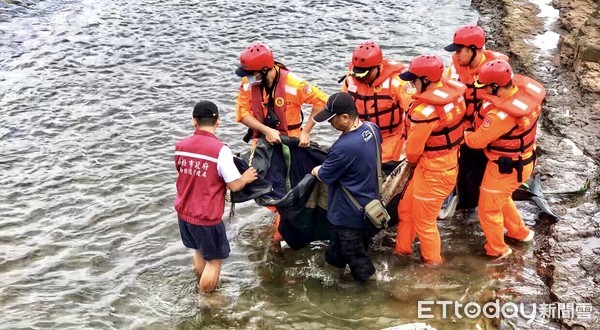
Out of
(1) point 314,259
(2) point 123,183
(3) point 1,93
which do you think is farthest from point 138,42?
(1) point 314,259

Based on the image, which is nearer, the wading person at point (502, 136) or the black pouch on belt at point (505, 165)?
the wading person at point (502, 136)

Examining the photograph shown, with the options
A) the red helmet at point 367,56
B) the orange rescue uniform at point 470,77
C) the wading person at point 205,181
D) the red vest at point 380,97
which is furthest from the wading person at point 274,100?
the orange rescue uniform at point 470,77

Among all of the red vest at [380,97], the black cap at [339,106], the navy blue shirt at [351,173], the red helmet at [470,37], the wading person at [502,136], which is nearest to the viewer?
the black cap at [339,106]

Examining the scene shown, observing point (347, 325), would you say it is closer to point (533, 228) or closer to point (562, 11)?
point (533, 228)

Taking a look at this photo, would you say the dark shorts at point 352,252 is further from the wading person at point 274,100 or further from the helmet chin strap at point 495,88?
the helmet chin strap at point 495,88

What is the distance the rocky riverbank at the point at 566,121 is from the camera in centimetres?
666

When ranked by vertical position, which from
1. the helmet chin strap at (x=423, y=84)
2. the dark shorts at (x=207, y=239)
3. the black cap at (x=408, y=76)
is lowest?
the dark shorts at (x=207, y=239)

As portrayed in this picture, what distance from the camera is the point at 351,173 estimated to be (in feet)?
19.9

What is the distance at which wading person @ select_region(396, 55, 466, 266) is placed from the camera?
628 cm

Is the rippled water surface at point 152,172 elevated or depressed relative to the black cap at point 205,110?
depressed

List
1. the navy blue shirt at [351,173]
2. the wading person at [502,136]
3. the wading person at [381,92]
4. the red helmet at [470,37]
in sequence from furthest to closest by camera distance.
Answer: the red helmet at [470,37] → the wading person at [381,92] → the wading person at [502,136] → the navy blue shirt at [351,173]

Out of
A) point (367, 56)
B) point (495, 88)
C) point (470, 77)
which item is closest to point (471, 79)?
point (470, 77)

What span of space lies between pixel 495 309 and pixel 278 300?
2.30m

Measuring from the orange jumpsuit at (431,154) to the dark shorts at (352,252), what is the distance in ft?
2.21
